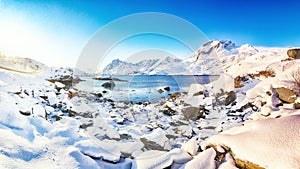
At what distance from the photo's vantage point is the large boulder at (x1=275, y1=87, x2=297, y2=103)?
6079mm

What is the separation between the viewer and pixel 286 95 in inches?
250

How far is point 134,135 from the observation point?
5797 millimetres

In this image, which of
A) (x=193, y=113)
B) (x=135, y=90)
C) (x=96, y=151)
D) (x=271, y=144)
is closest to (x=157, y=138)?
(x=96, y=151)

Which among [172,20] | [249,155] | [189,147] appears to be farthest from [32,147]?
[172,20]

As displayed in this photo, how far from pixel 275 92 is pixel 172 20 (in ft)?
15.5

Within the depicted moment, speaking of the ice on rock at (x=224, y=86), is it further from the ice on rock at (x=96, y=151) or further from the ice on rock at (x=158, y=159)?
the ice on rock at (x=96, y=151)

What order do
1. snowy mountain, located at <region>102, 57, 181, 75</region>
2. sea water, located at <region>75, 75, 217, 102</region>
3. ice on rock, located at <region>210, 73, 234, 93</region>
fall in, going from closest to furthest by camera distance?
ice on rock, located at <region>210, 73, 234, 93</region> → sea water, located at <region>75, 75, 217, 102</region> → snowy mountain, located at <region>102, 57, 181, 75</region>

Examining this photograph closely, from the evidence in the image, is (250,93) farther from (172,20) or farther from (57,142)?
(57,142)

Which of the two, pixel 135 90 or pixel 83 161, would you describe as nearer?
pixel 83 161

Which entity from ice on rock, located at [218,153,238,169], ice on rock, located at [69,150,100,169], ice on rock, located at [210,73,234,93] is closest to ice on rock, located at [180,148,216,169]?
ice on rock, located at [218,153,238,169]

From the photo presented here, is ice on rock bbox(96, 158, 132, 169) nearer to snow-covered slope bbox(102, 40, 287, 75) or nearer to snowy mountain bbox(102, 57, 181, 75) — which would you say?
snow-covered slope bbox(102, 40, 287, 75)

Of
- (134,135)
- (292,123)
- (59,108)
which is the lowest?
(134,135)

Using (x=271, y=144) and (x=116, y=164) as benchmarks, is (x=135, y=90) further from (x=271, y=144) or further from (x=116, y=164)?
(x=271, y=144)

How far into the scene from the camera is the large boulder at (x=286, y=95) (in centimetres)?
608
